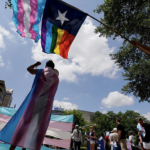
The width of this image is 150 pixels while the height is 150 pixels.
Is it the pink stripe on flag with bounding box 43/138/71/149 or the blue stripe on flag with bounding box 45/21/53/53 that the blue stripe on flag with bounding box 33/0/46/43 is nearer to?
the blue stripe on flag with bounding box 45/21/53/53

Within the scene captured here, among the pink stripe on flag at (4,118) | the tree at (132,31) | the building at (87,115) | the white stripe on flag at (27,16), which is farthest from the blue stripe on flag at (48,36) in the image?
the building at (87,115)

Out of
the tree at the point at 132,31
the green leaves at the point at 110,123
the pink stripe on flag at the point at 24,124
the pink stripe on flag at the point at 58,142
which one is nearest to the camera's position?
the pink stripe on flag at the point at 24,124

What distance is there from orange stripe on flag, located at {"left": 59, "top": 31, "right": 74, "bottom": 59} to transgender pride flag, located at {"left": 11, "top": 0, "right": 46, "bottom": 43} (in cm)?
83

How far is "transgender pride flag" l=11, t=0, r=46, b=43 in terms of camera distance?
13.3 feet

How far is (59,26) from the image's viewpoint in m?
4.05

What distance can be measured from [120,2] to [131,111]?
2475 inches

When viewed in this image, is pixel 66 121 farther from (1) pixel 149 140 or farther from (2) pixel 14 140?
(2) pixel 14 140

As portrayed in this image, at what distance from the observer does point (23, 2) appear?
13.3ft

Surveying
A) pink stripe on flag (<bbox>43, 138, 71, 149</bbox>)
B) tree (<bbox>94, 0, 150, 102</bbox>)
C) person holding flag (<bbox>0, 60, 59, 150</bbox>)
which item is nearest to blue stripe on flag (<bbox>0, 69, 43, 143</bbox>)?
person holding flag (<bbox>0, 60, 59, 150</bbox>)

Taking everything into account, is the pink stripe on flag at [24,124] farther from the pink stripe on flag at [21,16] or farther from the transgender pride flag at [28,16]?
the pink stripe on flag at [21,16]

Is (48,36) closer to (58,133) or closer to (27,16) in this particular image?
(27,16)

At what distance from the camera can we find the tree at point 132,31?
10.2m

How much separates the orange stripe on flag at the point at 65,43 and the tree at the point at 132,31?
26.3ft

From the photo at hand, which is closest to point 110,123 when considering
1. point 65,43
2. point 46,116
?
point 65,43
